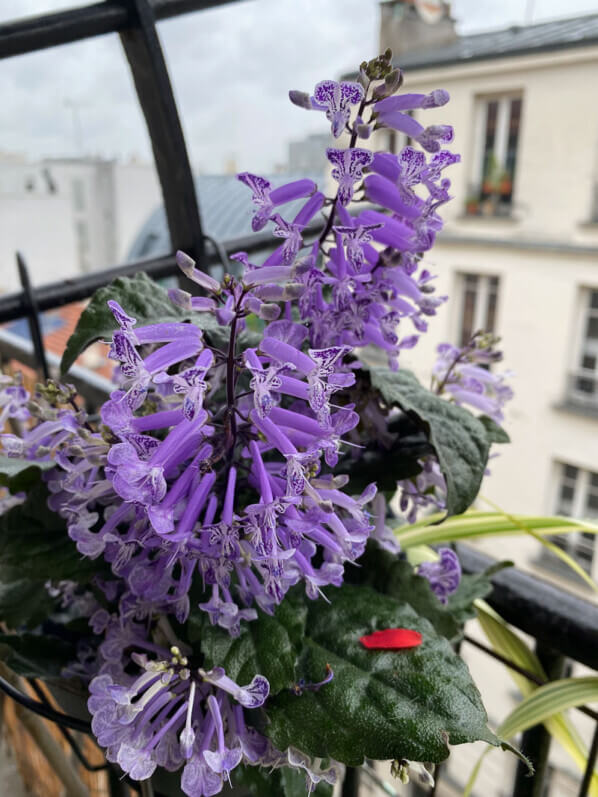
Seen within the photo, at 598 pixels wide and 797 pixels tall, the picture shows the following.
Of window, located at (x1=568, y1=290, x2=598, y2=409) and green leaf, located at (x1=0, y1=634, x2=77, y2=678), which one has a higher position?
green leaf, located at (x1=0, y1=634, x2=77, y2=678)

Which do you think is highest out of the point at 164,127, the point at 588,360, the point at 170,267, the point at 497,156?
the point at 497,156

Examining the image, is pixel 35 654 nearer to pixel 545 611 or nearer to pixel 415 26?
pixel 545 611

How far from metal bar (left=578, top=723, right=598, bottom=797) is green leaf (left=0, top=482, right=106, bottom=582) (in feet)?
1.50

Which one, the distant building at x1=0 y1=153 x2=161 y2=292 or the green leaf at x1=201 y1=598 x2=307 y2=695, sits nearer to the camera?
the green leaf at x1=201 y1=598 x2=307 y2=695

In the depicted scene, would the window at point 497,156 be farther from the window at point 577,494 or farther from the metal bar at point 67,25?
the metal bar at point 67,25

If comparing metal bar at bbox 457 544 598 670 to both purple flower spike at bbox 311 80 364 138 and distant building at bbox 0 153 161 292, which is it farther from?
distant building at bbox 0 153 161 292

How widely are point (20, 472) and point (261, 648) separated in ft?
0.57

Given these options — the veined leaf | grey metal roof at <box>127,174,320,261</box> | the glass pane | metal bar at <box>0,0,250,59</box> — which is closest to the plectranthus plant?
the veined leaf

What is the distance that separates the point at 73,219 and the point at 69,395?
5.56 m

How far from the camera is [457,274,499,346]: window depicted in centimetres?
418

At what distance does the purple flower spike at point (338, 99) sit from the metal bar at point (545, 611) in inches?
15.9

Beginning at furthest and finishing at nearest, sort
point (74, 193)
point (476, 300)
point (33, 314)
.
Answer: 1. point (74, 193)
2. point (476, 300)
3. point (33, 314)

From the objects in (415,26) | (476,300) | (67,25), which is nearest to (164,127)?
(67,25)

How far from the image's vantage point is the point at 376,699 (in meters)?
0.31
